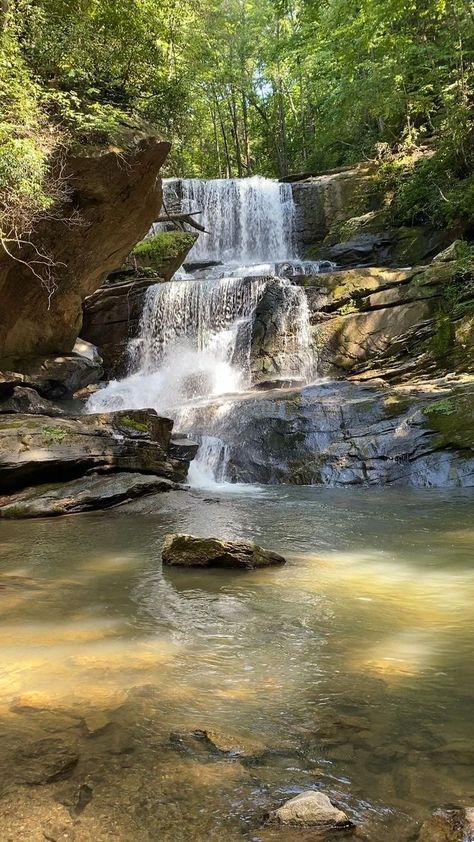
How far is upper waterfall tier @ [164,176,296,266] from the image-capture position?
23219 mm

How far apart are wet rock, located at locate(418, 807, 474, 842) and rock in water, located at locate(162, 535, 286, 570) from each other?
353 cm

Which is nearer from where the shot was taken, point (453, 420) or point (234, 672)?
point (234, 672)

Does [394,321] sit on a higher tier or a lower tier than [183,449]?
higher

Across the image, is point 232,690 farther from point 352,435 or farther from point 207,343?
point 207,343

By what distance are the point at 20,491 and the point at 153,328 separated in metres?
9.32

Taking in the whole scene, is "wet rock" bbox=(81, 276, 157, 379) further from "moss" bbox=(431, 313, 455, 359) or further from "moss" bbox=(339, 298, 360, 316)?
"moss" bbox=(431, 313, 455, 359)

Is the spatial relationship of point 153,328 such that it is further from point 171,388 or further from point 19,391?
point 19,391

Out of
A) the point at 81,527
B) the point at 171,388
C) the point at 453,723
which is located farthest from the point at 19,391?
the point at 453,723

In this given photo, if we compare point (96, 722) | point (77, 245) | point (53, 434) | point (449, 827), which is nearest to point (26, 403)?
point (77, 245)

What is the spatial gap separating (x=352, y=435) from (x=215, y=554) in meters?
6.58

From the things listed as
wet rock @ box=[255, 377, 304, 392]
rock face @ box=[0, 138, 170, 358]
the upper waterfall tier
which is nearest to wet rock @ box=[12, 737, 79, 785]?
rock face @ box=[0, 138, 170, 358]

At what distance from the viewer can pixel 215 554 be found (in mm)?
5348

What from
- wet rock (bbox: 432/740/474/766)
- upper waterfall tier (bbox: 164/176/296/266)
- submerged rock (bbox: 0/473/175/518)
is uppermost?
upper waterfall tier (bbox: 164/176/296/266)

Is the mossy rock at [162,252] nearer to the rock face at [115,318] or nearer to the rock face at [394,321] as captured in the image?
the rock face at [115,318]
